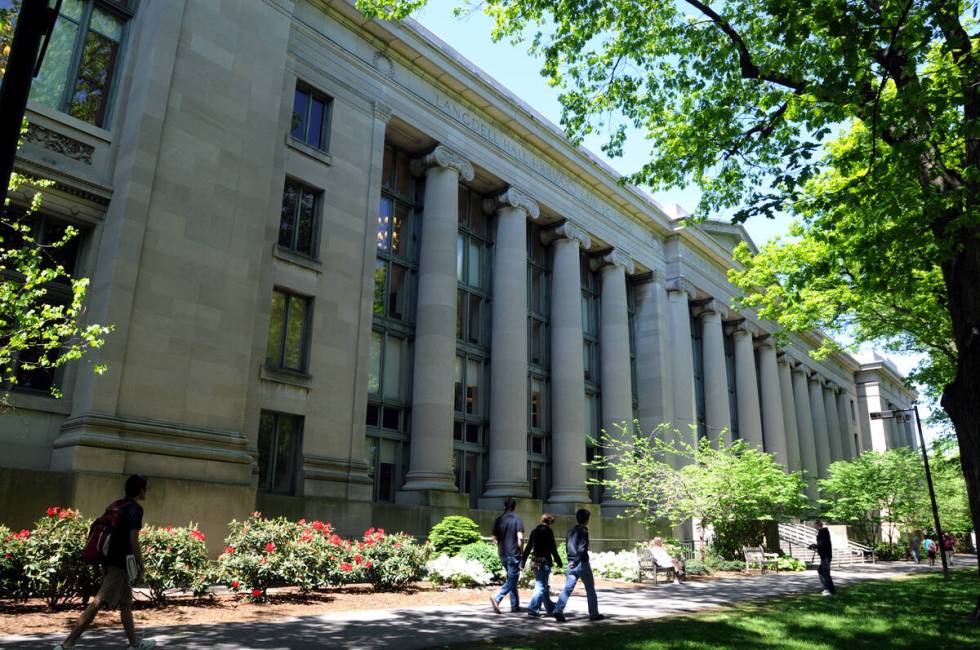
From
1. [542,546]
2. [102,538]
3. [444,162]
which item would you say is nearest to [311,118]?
[444,162]

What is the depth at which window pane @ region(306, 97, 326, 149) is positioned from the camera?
22.8 metres

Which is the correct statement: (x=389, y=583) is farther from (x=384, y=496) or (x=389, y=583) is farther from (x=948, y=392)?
(x=948, y=392)

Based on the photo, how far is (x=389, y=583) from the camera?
15445mm

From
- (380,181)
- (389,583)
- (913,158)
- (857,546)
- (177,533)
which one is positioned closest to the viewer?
(913,158)

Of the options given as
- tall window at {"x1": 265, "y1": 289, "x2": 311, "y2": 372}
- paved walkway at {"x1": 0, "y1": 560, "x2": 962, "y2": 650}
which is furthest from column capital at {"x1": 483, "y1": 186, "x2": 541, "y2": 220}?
paved walkway at {"x1": 0, "y1": 560, "x2": 962, "y2": 650}

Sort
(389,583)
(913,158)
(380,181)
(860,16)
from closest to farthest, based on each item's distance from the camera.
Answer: (860,16) → (913,158) → (389,583) → (380,181)

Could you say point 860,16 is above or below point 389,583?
above

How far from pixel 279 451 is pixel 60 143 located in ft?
31.0

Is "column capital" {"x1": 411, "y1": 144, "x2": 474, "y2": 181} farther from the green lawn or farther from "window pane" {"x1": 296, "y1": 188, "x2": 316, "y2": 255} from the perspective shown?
the green lawn

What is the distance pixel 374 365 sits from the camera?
24.5 m

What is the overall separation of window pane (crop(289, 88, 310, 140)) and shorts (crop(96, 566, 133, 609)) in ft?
55.6

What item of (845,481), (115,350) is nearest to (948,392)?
(115,350)

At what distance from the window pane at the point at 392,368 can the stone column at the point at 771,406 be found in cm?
3265

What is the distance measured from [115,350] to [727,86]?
14033mm
